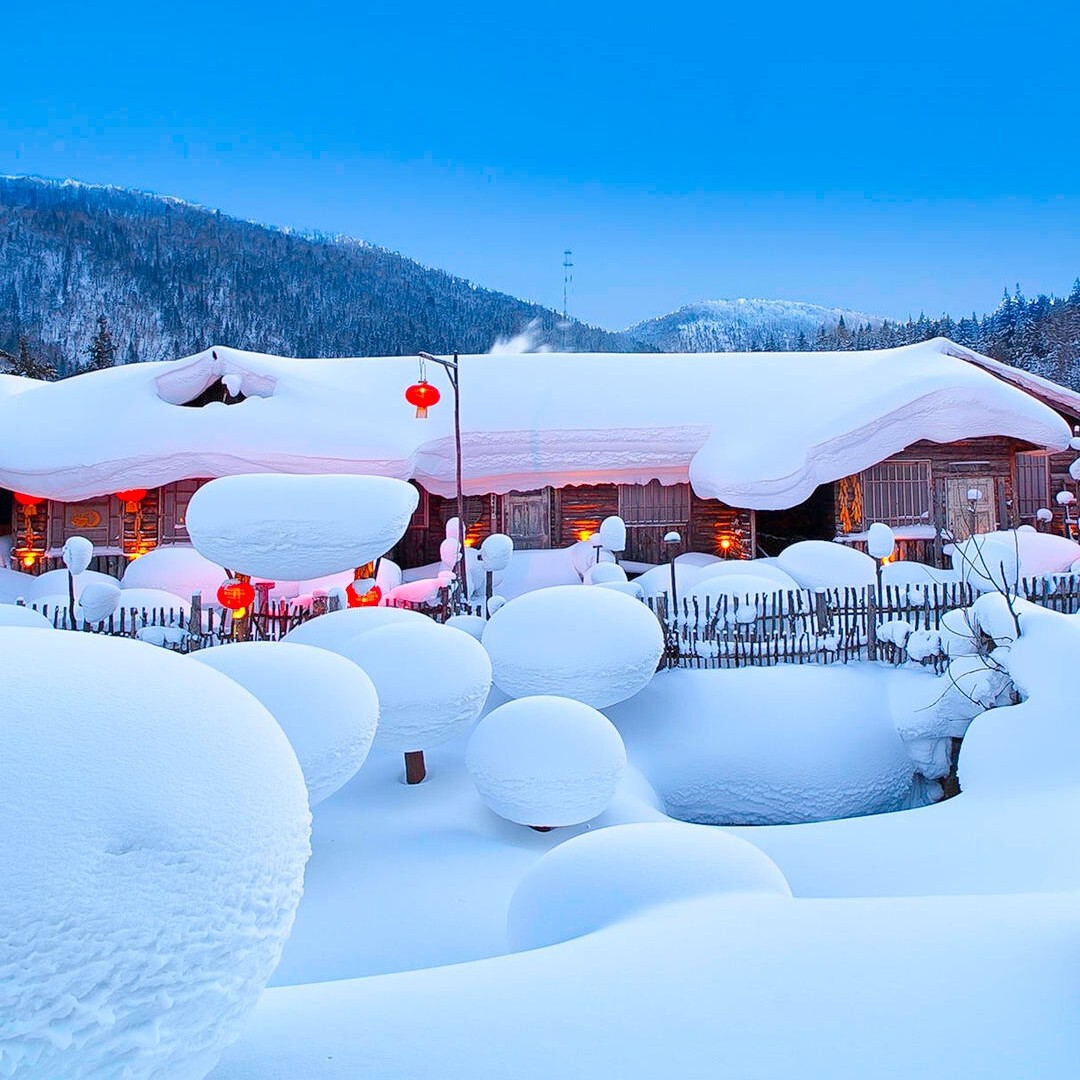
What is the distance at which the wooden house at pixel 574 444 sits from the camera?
A: 15.7 m

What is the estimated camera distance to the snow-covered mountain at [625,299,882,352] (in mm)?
108750

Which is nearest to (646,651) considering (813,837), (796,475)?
(813,837)

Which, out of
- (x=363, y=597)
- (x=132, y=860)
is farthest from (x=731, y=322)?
(x=132, y=860)

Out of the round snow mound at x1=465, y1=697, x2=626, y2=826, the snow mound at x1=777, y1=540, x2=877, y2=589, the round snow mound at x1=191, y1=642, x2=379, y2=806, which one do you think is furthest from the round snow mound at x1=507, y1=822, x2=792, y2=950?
the snow mound at x1=777, y1=540, x2=877, y2=589

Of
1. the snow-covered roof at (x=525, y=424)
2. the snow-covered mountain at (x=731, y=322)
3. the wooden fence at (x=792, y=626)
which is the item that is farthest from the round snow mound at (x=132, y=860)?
the snow-covered mountain at (x=731, y=322)

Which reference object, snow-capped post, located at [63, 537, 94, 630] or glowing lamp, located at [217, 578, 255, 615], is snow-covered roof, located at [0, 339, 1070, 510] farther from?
glowing lamp, located at [217, 578, 255, 615]

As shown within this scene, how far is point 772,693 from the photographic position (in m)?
9.87

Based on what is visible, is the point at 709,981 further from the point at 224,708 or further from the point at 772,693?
the point at 772,693

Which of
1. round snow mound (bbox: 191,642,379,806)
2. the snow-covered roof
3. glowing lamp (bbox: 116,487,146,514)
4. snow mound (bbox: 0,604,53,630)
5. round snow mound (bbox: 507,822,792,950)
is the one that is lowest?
round snow mound (bbox: 507,822,792,950)

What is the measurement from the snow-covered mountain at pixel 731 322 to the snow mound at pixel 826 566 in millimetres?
90334

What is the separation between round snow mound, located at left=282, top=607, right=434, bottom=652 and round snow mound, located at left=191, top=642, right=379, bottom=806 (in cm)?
211

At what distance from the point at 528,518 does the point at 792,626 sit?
899 cm

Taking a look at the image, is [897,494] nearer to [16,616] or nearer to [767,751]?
[767,751]

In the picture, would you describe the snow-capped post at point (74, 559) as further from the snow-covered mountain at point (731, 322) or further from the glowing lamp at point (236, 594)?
the snow-covered mountain at point (731, 322)
